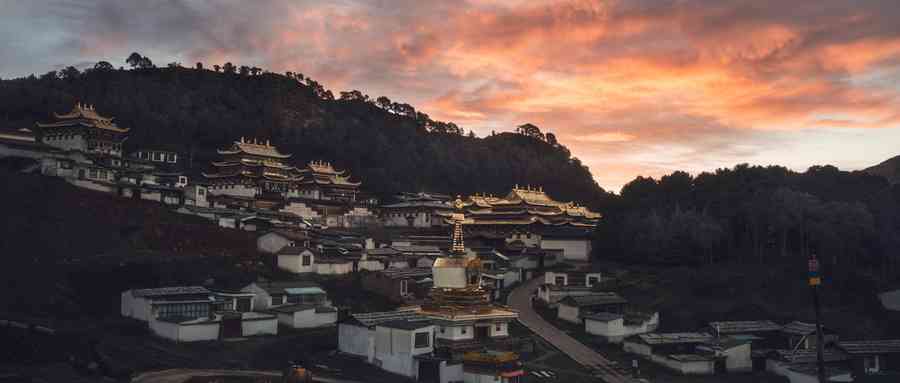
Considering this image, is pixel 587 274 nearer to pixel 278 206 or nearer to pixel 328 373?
pixel 328 373

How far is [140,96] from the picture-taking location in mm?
126188

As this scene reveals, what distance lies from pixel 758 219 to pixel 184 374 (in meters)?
49.4

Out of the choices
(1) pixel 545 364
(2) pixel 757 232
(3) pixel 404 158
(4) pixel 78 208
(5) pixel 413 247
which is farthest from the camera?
(3) pixel 404 158

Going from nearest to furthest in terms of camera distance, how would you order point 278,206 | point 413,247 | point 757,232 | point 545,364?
point 545,364
point 757,232
point 413,247
point 278,206

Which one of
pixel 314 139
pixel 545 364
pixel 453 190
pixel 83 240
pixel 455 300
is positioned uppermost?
pixel 314 139

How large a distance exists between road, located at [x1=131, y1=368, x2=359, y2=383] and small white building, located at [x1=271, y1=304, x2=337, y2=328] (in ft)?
29.5

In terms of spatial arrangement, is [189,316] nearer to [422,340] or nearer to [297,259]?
[422,340]

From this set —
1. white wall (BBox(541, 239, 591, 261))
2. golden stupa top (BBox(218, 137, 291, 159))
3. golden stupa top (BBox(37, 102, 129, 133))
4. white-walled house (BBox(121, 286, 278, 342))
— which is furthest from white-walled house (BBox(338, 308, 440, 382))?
golden stupa top (BBox(218, 137, 291, 159))

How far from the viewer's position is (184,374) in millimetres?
29281

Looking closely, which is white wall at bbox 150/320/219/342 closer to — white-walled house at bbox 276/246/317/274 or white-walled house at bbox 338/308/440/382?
white-walled house at bbox 338/308/440/382

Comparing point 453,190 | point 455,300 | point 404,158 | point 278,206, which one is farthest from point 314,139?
point 455,300

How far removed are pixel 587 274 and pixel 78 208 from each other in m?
38.9

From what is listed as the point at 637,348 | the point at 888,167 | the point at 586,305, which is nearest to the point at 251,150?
the point at 586,305

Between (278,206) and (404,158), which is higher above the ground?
(404,158)
